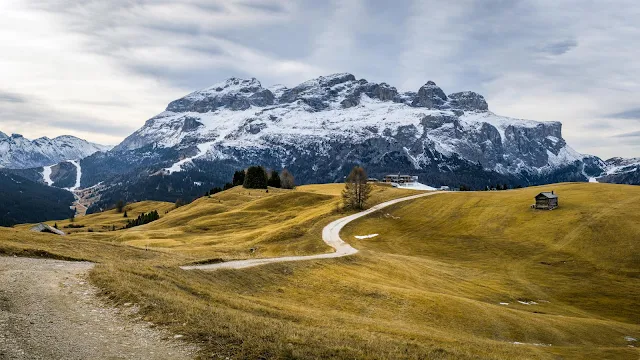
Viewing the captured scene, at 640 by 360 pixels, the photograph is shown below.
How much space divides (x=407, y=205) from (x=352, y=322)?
96714 millimetres

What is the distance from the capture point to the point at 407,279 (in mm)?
60875

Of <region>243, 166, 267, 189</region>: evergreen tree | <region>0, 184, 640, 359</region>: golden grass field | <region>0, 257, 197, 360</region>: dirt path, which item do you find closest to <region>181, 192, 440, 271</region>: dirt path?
<region>0, 184, 640, 359</region>: golden grass field

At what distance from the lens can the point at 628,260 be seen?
7856cm

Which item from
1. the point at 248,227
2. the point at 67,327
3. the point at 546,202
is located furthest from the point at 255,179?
the point at 67,327

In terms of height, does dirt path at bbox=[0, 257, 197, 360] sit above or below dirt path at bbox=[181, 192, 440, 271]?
above

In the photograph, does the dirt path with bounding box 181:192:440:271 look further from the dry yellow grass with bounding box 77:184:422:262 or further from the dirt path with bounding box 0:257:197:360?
the dirt path with bounding box 0:257:197:360

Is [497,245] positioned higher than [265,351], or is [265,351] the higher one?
[265,351]

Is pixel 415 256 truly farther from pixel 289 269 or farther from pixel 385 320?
pixel 385 320

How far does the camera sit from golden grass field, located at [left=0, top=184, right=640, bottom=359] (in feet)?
76.3

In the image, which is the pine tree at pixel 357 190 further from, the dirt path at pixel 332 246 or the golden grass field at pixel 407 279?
the golden grass field at pixel 407 279

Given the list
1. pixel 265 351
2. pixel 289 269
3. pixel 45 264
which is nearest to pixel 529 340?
pixel 289 269

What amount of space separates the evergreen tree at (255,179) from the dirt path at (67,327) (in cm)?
16711

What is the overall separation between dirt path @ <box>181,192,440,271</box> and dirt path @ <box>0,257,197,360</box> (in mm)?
16301

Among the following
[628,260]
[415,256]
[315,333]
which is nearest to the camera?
[315,333]
